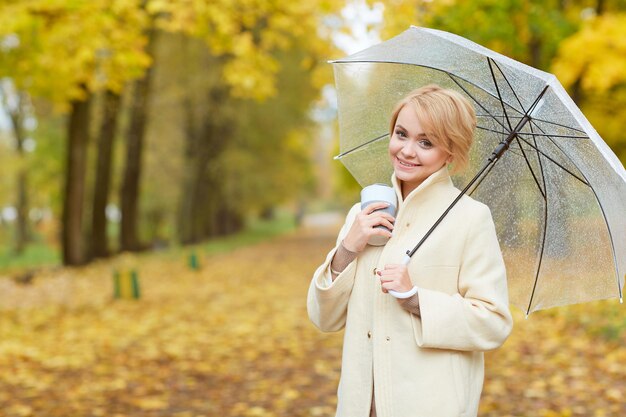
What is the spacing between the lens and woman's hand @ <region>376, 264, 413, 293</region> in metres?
2.21

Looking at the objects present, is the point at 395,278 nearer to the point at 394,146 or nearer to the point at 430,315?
the point at 430,315

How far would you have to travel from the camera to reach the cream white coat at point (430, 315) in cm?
226

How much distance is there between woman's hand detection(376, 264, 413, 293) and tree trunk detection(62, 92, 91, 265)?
46.0 ft

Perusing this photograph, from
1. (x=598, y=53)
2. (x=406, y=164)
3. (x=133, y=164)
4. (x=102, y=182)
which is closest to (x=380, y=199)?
(x=406, y=164)

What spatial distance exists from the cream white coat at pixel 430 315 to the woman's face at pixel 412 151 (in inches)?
1.8

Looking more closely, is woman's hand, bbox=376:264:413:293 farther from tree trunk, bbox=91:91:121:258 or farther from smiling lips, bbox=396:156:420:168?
tree trunk, bbox=91:91:121:258

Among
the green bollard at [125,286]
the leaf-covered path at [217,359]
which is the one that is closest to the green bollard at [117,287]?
the green bollard at [125,286]

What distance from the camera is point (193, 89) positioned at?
917 inches

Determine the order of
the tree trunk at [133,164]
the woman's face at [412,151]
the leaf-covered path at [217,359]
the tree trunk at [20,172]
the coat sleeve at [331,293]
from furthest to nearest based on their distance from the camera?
the tree trunk at [20,172] → the tree trunk at [133,164] → the leaf-covered path at [217,359] → the coat sleeve at [331,293] → the woman's face at [412,151]

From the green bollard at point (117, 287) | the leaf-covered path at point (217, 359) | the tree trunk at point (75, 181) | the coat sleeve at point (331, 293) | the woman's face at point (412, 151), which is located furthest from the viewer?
the tree trunk at point (75, 181)

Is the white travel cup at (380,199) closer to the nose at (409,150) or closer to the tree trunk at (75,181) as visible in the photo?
the nose at (409,150)

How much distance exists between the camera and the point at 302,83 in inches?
993

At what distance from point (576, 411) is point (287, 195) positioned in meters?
26.4

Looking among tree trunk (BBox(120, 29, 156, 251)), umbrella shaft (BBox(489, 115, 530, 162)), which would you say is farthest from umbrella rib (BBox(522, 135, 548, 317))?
tree trunk (BBox(120, 29, 156, 251))
